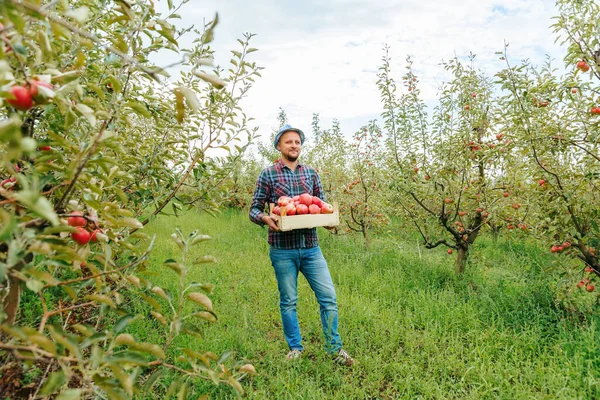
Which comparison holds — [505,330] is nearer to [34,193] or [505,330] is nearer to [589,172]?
[589,172]

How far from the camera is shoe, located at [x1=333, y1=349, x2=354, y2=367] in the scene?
2961 mm

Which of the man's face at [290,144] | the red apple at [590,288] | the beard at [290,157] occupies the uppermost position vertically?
the man's face at [290,144]

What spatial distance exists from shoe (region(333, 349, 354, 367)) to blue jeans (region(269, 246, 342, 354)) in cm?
4

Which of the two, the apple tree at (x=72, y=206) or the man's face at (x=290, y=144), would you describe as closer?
the apple tree at (x=72, y=206)

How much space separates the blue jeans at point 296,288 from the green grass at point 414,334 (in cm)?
19

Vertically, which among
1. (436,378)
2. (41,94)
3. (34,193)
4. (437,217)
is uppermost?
(41,94)

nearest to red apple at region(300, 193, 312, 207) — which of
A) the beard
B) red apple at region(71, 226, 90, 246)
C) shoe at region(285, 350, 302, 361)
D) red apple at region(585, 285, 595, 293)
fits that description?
the beard

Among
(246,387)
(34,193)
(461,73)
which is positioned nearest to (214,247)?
(246,387)

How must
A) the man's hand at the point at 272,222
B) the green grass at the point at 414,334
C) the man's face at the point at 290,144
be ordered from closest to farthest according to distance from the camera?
the green grass at the point at 414,334, the man's hand at the point at 272,222, the man's face at the point at 290,144

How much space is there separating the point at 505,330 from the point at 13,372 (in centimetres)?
353

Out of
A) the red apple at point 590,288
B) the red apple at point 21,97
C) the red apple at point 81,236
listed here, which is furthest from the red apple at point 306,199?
the red apple at point 590,288

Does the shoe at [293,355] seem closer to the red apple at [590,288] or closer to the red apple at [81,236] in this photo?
the red apple at [81,236]

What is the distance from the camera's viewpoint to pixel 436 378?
2.82 metres

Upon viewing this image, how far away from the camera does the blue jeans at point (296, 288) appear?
301 cm
